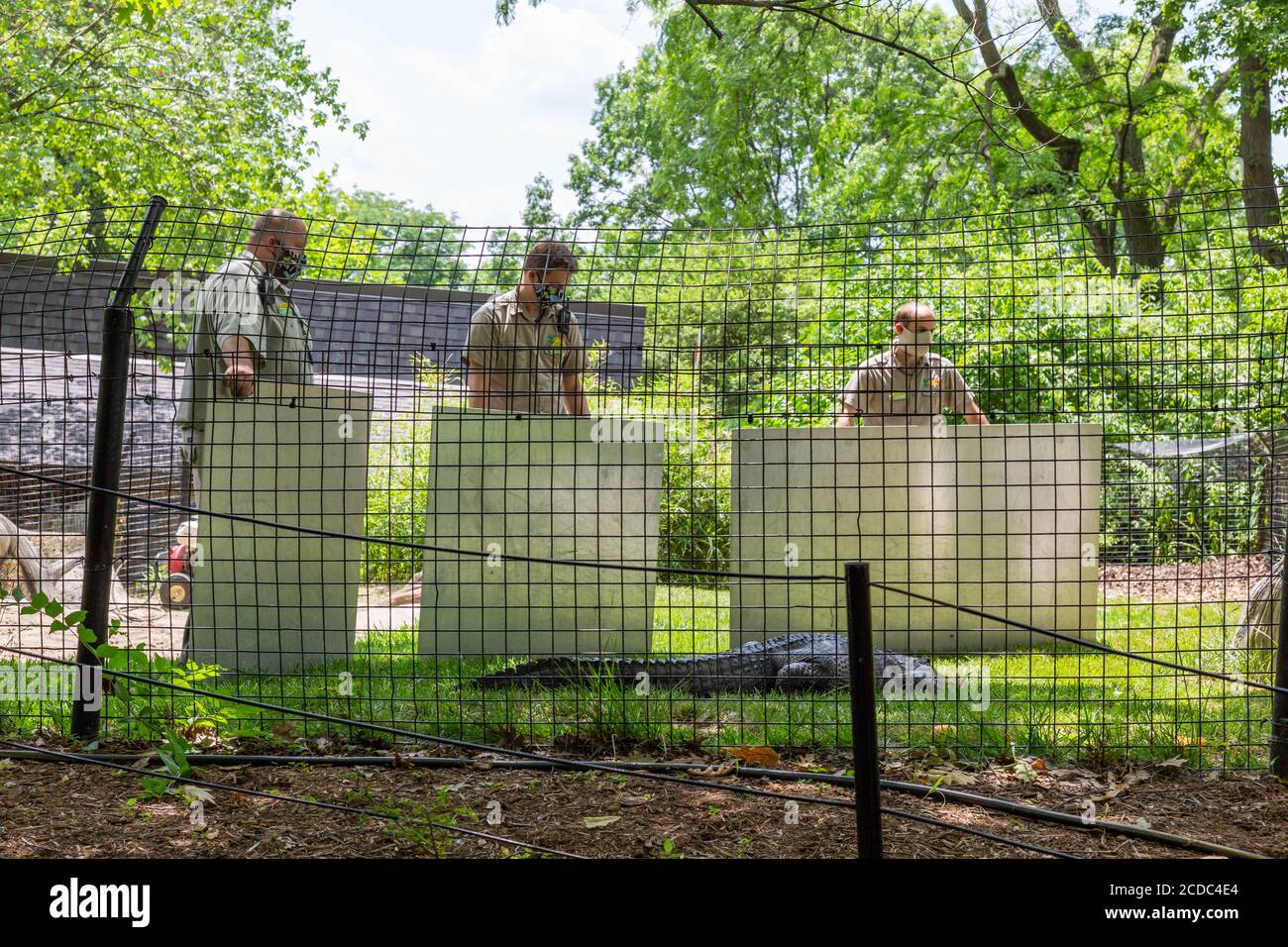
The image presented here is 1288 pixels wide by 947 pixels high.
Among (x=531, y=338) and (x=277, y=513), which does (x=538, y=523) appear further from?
(x=277, y=513)

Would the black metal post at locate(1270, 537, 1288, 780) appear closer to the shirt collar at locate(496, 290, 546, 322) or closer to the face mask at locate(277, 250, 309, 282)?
the shirt collar at locate(496, 290, 546, 322)

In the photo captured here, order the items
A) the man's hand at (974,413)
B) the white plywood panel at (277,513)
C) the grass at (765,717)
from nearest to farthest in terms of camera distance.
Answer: the grass at (765,717) < the white plywood panel at (277,513) < the man's hand at (974,413)

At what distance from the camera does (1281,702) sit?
11.7 feet

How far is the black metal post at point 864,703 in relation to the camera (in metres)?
2.33

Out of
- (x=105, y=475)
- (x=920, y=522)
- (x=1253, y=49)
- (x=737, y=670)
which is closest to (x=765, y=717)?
(x=737, y=670)

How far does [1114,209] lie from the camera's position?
13.9m

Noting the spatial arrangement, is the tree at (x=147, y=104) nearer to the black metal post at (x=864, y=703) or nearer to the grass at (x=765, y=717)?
the grass at (x=765, y=717)

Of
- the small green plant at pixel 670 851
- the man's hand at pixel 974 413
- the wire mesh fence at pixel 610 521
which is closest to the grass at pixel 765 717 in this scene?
the wire mesh fence at pixel 610 521

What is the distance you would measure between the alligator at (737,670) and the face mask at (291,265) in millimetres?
1905

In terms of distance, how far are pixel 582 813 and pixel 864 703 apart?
119 centimetres
